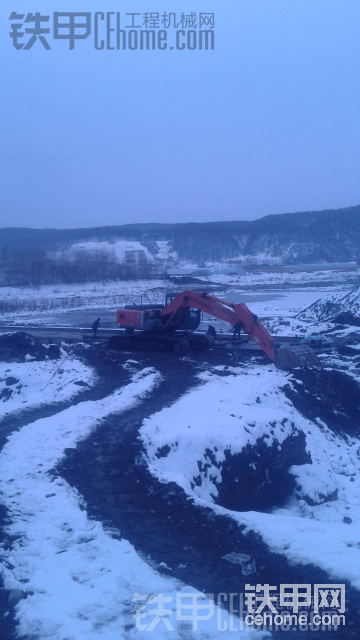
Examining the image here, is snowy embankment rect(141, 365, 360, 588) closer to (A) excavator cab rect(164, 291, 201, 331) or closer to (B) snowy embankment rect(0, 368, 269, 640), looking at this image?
(B) snowy embankment rect(0, 368, 269, 640)

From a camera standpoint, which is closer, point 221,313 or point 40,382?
point 40,382

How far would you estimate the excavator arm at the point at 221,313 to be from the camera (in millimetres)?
15094

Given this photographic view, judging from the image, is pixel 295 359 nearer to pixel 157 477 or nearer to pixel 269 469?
pixel 269 469

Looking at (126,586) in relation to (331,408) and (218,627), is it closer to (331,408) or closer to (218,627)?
(218,627)

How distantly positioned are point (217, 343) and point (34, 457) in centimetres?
1059

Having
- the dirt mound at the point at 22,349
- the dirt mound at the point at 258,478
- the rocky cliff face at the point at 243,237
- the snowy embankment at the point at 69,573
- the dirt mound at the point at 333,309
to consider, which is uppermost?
the rocky cliff face at the point at 243,237

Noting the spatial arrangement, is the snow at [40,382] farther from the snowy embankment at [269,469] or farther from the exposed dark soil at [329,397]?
the exposed dark soil at [329,397]

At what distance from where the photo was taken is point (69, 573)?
5184mm

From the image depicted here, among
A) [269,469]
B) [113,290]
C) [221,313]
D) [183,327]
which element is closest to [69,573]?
[269,469]

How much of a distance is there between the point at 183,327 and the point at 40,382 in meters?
6.33

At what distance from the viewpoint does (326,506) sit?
8.73 metres

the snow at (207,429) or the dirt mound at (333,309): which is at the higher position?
the dirt mound at (333,309)

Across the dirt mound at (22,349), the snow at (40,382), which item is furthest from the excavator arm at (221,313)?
the dirt mound at (22,349)

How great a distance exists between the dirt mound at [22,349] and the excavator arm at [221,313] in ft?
14.9
